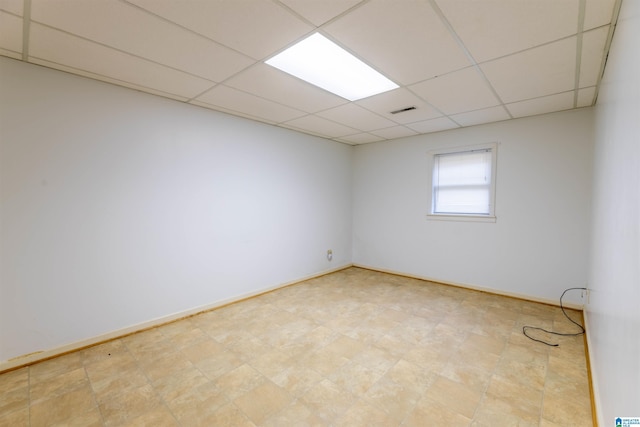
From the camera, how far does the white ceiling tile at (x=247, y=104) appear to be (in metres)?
2.82

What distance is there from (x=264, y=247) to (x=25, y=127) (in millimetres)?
2714

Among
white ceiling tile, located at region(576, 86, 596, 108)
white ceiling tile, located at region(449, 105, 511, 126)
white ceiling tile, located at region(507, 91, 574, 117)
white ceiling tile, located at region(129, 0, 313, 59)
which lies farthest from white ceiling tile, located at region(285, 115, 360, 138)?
white ceiling tile, located at region(576, 86, 596, 108)

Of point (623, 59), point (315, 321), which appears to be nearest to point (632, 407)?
point (623, 59)

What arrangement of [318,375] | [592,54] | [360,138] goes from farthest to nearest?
[360,138] → [318,375] → [592,54]

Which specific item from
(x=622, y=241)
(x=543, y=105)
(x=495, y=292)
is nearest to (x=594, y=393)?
(x=622, y=241)

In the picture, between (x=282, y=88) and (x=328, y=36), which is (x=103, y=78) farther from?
(x=328, y=36)

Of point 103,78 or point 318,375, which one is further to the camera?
point 103,78

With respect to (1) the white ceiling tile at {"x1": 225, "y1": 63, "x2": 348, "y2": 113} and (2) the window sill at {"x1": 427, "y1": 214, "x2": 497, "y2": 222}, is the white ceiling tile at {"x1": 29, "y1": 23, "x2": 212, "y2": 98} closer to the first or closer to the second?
(1) the white ceiling tile at {"x1": 225, "y1": 63, "x2": 348, "y2": 113}

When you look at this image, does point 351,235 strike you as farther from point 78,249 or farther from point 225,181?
point 78,249

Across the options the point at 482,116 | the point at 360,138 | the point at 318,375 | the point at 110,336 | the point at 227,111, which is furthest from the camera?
the point at 360,138

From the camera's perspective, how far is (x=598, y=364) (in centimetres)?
187

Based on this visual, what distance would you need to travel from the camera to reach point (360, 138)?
16.0 feet

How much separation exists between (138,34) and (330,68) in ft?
4.77

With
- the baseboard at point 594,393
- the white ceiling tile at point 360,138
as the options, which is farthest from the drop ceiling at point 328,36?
the baseboard at point 594,393
